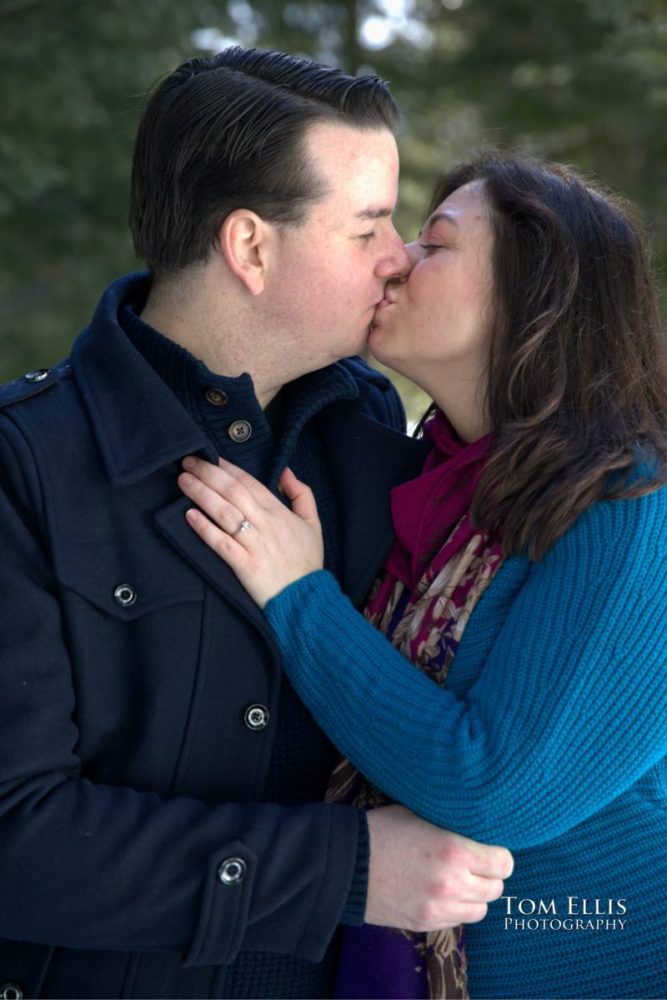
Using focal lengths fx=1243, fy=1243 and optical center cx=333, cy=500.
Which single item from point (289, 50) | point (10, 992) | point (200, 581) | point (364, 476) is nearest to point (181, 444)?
point (200, 581)

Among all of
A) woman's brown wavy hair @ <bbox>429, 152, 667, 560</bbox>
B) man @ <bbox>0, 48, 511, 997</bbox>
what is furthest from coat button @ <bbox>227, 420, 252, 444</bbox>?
woman's brown wavy hair @ <bbox>429, 152, 667, 560</bbox>

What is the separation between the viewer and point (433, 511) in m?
2.51

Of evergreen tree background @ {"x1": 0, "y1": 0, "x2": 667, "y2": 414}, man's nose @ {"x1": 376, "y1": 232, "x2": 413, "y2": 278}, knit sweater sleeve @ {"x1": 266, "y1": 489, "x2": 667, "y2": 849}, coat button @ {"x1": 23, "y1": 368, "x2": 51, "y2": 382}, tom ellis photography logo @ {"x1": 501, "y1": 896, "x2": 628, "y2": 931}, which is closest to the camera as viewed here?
knit sweater sleeve @ {"x1": 266, "y1": 489, "x2": 667, "y2": 849}

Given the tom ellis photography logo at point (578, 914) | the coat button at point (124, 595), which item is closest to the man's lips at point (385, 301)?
the coat button at point (124, 595)

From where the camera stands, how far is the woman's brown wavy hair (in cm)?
224

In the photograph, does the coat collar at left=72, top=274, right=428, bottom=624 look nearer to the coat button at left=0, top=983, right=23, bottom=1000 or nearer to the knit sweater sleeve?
the knit sweater sleeve

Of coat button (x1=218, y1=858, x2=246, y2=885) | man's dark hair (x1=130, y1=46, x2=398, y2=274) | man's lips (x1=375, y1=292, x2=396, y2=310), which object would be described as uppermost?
man's dark hair (x1=130, y1=46, x2=398, y2=274)

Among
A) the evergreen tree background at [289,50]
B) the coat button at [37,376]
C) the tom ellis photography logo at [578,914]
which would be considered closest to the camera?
the tom ellis photography logo at [578,914]

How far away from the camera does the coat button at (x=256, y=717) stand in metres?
2.27

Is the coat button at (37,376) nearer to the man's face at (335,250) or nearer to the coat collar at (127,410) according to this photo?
the coat collar at (127,410)

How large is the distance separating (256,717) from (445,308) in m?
0.94

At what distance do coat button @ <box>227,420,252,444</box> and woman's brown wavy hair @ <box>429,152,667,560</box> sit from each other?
48cm

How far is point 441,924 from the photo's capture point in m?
2.12

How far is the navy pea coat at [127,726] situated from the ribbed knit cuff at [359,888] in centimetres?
3
